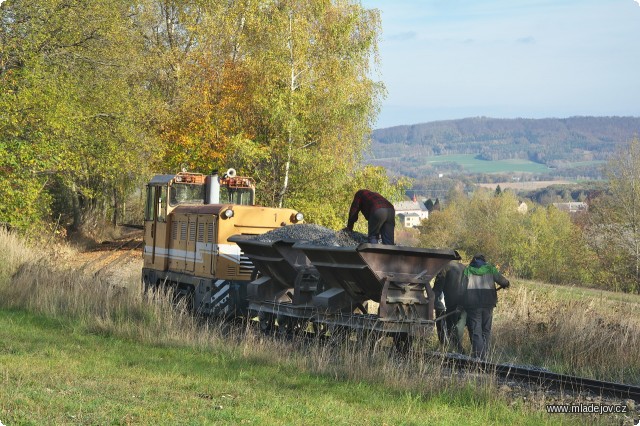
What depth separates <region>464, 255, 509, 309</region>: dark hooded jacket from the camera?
1343cm

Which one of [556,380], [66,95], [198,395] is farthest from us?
[66,95]

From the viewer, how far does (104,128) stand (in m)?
30.8

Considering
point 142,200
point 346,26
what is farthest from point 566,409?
point 142,200

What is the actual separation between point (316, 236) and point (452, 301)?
2652mm

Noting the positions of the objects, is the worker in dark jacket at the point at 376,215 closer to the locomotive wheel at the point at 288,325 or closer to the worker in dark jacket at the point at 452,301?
the worker in dark jacket at the point at 452,301

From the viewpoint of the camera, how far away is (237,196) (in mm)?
18875

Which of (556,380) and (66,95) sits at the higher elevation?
(66,95)

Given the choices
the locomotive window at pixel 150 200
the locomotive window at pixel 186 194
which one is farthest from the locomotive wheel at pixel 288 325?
the locomotive window at pixel 150 200

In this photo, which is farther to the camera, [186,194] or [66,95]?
[66,95]

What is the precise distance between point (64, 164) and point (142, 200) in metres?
25.2

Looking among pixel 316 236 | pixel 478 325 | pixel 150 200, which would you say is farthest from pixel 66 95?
pixel 478 325

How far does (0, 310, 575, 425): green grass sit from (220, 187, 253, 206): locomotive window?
752 centimetres

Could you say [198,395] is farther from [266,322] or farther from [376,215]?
[266,322]

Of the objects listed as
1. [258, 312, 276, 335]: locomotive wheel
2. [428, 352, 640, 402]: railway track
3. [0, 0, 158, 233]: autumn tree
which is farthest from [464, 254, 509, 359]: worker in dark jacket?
[0, 0, 158, 233]: autumn tree
